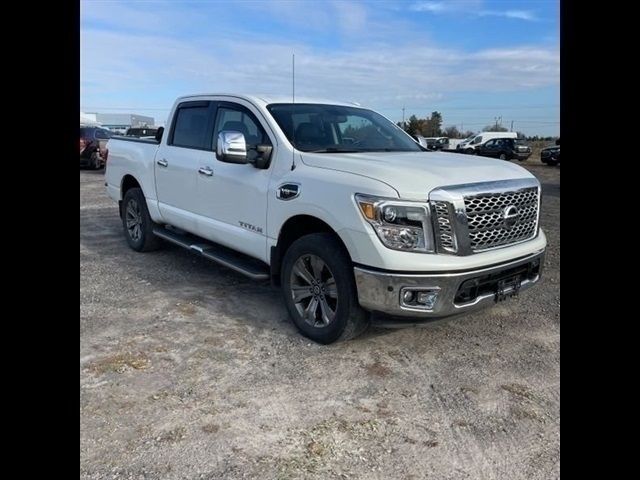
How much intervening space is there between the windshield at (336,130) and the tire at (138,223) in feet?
8.78

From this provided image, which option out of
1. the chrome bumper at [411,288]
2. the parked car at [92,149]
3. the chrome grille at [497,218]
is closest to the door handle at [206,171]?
the chrome bumper at [411,288]

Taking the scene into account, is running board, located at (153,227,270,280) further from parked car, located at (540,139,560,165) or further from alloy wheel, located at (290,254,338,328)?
parked car, located at (540,139,560,165)

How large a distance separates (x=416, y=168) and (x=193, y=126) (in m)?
2.94

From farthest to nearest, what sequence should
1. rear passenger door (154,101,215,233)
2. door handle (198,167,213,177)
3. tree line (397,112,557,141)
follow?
1. tree line (397,112,557,141)
2. rear passenger door (154,101,215,233)
3. door handle (198,167,213,177)

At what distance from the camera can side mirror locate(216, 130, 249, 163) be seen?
4371 mm

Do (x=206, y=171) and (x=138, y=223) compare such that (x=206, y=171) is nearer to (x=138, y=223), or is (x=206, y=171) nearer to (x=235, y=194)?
(x=235, y=194)

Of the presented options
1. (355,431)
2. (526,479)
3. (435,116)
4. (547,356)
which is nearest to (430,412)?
(355,431)

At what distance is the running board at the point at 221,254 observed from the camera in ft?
15.2

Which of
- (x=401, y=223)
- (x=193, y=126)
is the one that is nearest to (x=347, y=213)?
(x=401, y=223)

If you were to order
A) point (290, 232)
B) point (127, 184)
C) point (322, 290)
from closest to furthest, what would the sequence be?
point (322, 290) → point (290, 232) → point (127, 184)

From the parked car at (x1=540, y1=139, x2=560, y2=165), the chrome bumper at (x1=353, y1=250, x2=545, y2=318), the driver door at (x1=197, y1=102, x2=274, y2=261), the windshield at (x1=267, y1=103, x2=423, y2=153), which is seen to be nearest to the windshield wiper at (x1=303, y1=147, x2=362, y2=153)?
the windshield at (x1=267, y1=103, x2=423, y2=153)

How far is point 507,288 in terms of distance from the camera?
151 inches

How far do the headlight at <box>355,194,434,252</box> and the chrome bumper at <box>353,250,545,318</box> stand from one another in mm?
199
